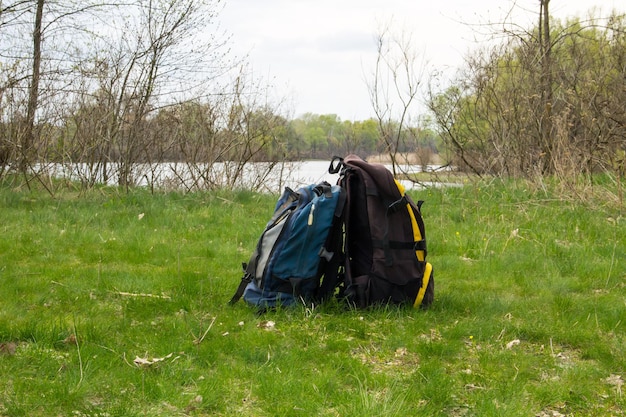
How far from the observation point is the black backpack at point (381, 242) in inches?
142

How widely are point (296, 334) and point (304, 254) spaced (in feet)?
1.75

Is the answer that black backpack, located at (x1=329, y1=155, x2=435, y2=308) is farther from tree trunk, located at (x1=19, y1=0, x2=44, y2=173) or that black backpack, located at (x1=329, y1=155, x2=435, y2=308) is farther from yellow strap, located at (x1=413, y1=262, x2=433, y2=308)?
tree trunk, located at (x1=19, y1=0, x2=44, y2=173)

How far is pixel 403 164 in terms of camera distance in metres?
10.1

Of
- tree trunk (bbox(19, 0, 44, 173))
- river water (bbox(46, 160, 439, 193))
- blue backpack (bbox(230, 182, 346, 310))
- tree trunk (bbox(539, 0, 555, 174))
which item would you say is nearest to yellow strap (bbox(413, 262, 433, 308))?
blue backpack (bbox(230, 182, 346, 310))

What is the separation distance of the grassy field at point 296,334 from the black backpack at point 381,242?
5.0 inches

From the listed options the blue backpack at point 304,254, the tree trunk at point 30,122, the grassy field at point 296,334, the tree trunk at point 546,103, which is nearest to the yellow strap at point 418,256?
the grassy field at point 296,334

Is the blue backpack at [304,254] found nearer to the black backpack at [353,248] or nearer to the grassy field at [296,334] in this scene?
the black backpack at [353,248]

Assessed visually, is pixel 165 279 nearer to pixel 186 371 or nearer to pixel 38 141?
pixel 186 371

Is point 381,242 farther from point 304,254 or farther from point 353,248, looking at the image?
point 304,254

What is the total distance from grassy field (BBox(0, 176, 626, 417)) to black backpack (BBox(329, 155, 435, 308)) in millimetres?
128

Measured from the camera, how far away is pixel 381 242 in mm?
3594

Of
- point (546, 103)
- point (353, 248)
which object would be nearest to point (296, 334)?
point (353, 248)

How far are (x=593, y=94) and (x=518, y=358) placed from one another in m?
6.93

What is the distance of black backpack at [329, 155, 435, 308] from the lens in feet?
11.9
